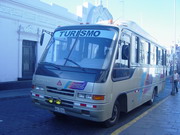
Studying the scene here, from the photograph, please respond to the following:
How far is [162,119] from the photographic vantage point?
675 centimetres

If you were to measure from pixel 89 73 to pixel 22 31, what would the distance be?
9238mm

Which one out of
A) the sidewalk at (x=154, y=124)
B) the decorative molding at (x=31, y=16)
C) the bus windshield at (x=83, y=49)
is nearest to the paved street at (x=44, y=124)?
the sidewalk at (x=154, y=124)

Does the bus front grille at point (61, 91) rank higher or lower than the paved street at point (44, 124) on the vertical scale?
higher

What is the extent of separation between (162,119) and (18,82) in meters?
8.67

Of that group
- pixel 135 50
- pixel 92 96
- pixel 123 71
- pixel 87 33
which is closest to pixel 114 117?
pixel 123 71

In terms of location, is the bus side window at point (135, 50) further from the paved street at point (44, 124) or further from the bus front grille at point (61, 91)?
the bus front grille at point (61, 91)

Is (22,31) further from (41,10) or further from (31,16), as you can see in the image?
(41,10)

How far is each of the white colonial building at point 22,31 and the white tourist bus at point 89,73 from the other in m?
6.98

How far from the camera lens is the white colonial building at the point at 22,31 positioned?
38.8 feet

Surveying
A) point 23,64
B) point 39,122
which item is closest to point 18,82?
point 23,64

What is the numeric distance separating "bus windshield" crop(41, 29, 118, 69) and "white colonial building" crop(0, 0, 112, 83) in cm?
709

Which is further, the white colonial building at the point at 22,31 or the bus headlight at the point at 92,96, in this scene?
the white colonial building at the point at 22,31

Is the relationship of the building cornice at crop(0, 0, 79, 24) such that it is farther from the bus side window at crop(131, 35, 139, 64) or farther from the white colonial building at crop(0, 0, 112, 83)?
the bus side window at crop(131, 35, 139, 64)

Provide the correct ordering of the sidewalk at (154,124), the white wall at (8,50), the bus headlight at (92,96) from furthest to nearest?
the white wall at (8,50) < the sidewalk at (154,124) < the bus headlight at (92,96)
